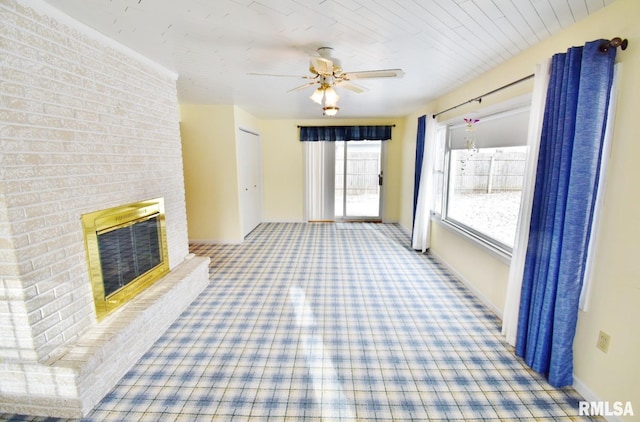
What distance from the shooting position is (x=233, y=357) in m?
2.05

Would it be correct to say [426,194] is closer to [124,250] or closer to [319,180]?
[319,180]

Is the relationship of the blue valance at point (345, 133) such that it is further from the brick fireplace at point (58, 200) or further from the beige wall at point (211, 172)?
the brick fireplace at point (58, 200)

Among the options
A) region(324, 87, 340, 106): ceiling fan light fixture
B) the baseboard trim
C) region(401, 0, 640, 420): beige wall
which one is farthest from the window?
region(324, 87, 340, 106): ceiling fan light fixture

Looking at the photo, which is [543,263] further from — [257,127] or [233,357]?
A: [257,127]

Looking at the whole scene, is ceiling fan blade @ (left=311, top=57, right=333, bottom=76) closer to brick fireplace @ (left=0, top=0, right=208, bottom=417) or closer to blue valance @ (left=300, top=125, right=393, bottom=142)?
brick fireplace @ (left=0, top=0, right=208, bottom=417)

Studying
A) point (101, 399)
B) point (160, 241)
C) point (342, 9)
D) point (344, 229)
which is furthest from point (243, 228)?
point (342, 9)

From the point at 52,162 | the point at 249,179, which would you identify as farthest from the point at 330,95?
the point at 249,179

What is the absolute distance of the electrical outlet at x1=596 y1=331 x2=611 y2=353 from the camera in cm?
156

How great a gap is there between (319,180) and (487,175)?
367 cm

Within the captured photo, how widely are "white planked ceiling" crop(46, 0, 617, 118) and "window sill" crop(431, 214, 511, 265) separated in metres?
1.64

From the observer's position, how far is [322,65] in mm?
1920

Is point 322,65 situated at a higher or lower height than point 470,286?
higher

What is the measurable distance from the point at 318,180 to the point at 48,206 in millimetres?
4939

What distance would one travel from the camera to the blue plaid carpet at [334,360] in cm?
162
